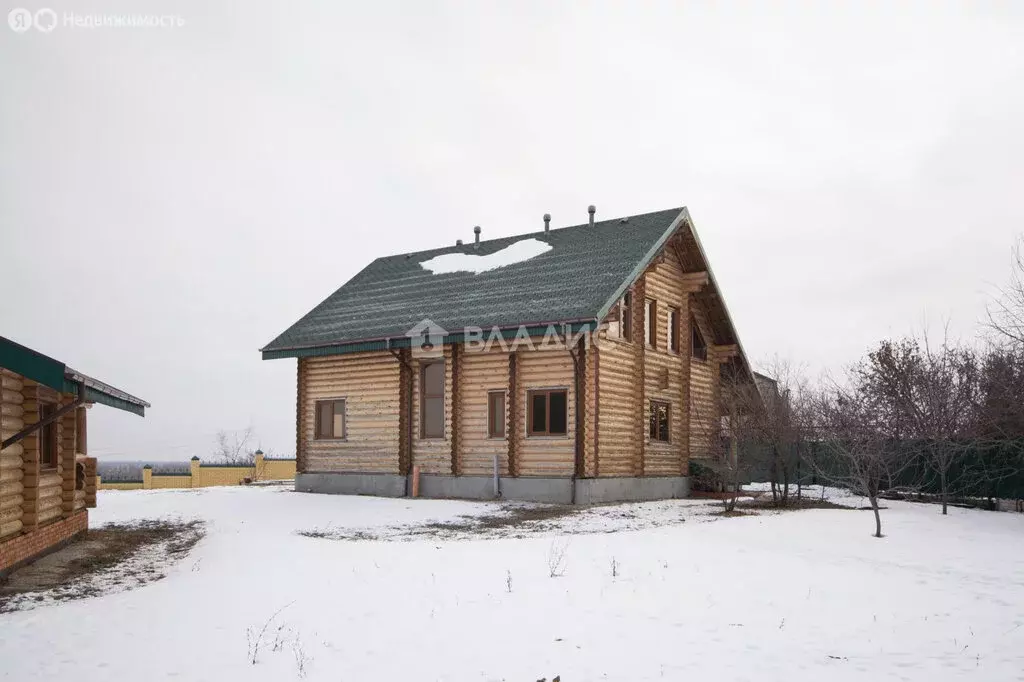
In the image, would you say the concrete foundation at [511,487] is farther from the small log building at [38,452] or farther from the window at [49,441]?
the window at [49,441]

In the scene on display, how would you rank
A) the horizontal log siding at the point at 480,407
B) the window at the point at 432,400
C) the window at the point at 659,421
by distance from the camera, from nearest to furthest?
the horizontal log siding at the point at 480,407, the window at the point at 432,400, the window at the point at 659,421

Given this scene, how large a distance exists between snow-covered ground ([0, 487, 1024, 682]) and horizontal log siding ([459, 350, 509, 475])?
21.7 feet

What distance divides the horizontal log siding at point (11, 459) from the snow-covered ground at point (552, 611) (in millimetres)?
2176

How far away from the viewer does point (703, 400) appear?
27281mm

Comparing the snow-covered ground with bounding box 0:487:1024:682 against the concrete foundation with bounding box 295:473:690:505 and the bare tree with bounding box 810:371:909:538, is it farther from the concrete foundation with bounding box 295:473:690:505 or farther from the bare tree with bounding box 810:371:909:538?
the concrete foundation with bounding box 295:473:690:505

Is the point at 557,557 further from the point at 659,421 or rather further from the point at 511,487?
the point at 659,421

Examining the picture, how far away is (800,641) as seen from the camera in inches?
329

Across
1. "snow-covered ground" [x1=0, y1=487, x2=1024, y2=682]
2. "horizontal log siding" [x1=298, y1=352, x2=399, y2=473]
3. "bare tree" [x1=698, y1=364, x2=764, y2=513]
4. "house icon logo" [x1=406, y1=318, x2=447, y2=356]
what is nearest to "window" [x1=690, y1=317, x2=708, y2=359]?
"bare tree" [x1=698, y1=364, x2=764, y2=513]

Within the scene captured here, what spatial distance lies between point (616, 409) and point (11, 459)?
1415 centimetres

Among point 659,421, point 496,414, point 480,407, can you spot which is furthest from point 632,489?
point 480,407

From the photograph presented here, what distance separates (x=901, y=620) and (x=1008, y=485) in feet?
51.1

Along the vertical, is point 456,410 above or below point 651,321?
below

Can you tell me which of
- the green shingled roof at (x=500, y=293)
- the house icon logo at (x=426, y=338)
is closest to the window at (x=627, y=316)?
the green shingled roof at (x=500, y=293)

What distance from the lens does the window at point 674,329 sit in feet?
84.8
